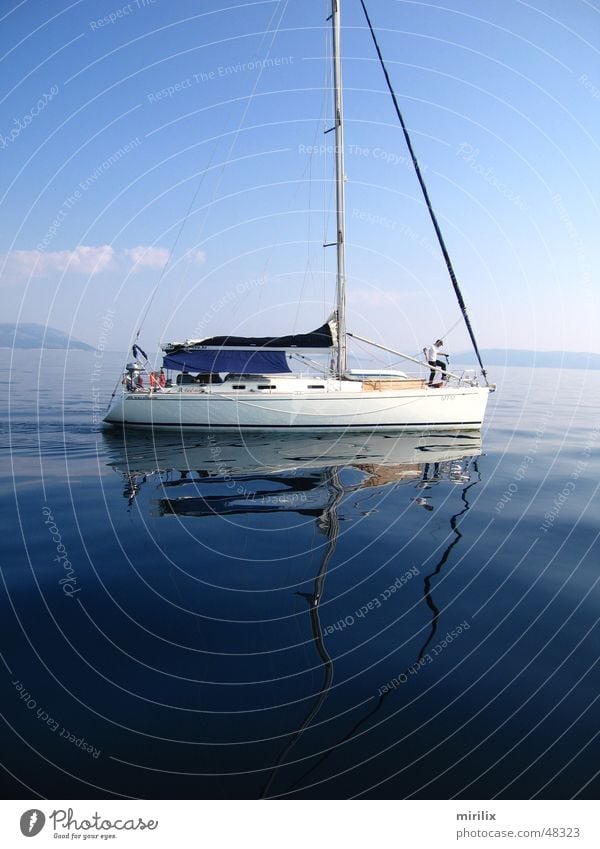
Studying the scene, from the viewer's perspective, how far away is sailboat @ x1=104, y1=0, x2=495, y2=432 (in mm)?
20562

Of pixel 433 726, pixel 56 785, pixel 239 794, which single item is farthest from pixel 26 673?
pixel 433 726

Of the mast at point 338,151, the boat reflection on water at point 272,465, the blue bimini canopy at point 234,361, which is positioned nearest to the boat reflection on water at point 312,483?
the boat reflection on water at point 272,465

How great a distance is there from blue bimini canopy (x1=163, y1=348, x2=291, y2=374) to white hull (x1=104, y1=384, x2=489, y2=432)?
1148 millimetres

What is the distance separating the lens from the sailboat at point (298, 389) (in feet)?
67.5

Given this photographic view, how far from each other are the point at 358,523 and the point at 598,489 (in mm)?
7056

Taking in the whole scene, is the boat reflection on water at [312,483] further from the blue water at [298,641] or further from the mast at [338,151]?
the mast at [338,151]

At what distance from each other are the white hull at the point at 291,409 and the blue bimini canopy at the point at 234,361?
1.15 metres

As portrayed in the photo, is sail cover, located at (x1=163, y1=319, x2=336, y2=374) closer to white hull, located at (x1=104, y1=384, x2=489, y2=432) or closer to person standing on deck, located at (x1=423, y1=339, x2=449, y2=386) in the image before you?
white hull, located at (x1=104, y1=384, x2=489, y2=432)

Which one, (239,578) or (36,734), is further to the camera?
(239,578)

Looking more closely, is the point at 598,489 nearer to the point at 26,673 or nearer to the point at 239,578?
the point at 239,578

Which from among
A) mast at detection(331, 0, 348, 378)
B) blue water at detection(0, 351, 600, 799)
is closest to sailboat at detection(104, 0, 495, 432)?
mast at detection(331, 0, 348, 378)

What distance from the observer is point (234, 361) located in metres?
21.3

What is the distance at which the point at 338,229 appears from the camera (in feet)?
67.7

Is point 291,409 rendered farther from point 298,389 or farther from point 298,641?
point 298,641
